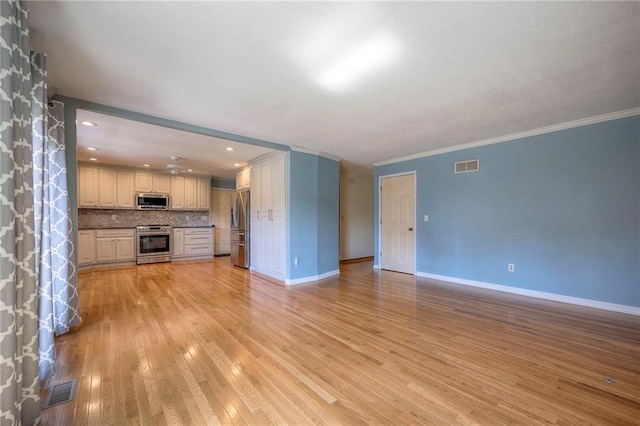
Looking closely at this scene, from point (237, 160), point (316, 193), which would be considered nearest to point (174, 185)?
point (237, 160)

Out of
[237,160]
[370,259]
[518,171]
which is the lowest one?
[370,259]

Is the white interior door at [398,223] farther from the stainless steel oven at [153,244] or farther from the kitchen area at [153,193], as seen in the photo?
the stainless steel oven at [153,244]

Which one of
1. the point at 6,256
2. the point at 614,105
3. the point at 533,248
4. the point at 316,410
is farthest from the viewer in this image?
the point at 533,248

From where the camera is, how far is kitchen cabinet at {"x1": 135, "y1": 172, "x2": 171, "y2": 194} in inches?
255

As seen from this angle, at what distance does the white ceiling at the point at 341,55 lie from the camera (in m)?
1.61

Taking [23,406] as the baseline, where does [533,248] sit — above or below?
above

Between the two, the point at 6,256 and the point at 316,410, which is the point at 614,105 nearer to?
the point at 316,410

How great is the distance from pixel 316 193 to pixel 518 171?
3.28 m

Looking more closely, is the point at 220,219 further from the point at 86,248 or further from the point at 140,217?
the point at 86,248

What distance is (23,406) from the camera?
1409mm

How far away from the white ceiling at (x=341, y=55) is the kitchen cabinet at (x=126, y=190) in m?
4.16

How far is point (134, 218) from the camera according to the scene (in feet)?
21.8

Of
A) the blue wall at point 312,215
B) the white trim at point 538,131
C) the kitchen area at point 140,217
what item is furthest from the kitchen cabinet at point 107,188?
the white trim at point 538,131

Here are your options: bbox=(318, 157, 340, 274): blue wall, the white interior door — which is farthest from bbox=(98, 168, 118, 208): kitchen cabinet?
the white interior door
